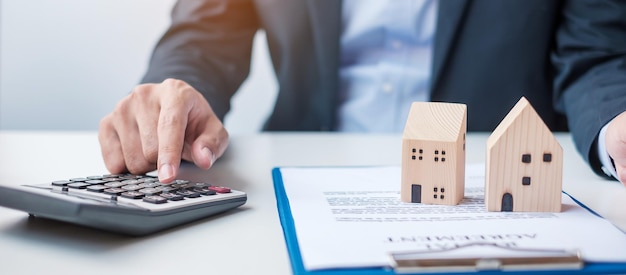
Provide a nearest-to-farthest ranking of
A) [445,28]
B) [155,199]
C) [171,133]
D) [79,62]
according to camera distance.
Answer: [155,199]
[171,133]
[445,28]
[79,62]

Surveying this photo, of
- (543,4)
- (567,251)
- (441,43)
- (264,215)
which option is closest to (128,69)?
(441,43)

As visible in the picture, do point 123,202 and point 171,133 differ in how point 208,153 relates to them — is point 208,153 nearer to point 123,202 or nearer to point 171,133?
point 171,133

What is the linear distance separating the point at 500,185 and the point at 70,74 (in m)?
1.81

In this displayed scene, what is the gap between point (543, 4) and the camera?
1.17 metres

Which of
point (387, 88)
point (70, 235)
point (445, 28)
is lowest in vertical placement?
point (70, 235)

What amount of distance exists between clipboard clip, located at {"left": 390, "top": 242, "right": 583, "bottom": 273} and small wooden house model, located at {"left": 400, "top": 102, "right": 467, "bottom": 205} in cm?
15

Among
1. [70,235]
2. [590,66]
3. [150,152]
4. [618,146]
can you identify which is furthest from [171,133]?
[590,66]

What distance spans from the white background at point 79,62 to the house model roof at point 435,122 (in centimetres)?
143

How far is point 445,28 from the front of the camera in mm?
1167

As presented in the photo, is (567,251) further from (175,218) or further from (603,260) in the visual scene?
(175,218)

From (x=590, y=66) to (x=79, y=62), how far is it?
1573mm

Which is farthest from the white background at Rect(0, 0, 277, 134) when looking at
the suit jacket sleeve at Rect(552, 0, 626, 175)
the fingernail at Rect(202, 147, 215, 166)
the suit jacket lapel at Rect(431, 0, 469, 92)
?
the fingernail at Rect(202, 147, 215, 166)

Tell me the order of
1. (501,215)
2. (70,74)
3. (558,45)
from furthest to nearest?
(70,74), (558,45), (501,215)

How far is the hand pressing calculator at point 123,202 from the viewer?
466 millimetres
